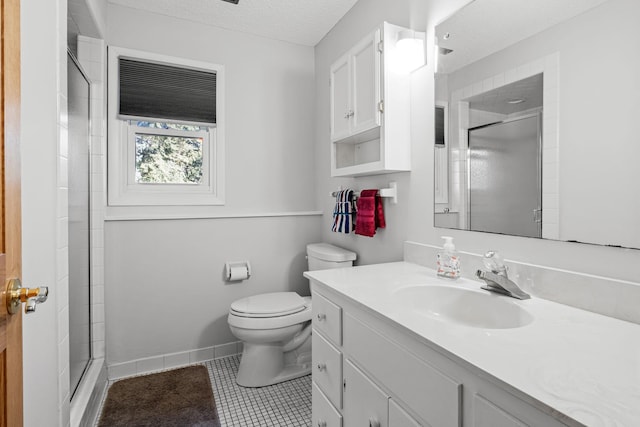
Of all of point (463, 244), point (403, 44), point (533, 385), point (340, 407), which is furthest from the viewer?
point (403, 44)

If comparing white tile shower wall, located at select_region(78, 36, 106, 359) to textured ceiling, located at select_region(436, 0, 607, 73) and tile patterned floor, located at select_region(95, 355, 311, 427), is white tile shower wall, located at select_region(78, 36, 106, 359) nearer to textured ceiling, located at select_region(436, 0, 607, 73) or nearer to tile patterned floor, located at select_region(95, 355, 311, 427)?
tile patterned floor, located at select_region(95, 355, 311, 427)

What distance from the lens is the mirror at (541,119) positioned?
886 mm

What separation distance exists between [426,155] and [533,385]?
1.16 m

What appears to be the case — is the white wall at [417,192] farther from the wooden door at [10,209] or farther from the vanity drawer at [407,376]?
the wooden door at [10,209]

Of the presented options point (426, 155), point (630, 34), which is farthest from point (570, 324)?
point (426, 155)

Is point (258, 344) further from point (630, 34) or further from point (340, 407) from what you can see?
point (630, 34)

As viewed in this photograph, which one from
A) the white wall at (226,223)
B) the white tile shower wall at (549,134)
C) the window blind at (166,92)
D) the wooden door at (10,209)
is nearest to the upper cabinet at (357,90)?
the white tile shower wall at (549,134)

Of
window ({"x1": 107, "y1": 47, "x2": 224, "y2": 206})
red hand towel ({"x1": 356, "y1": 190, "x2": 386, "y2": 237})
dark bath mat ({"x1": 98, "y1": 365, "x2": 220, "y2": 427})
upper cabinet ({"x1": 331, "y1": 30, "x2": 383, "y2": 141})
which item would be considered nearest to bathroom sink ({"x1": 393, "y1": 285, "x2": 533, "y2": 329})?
red hand towel ({"x1": 356, "y1": 190, "x2": 386, "y2": 237})

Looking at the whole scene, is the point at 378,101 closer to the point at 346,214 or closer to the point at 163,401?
the point at 346,214

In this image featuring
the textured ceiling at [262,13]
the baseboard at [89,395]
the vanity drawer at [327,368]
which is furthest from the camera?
the textured ceiling at [262,13]

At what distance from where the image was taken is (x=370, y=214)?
1847 mm

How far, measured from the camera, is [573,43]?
98cm

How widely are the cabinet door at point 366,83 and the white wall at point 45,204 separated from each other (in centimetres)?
126

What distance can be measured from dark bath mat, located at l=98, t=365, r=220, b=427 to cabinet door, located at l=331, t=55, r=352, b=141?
1.71 m
